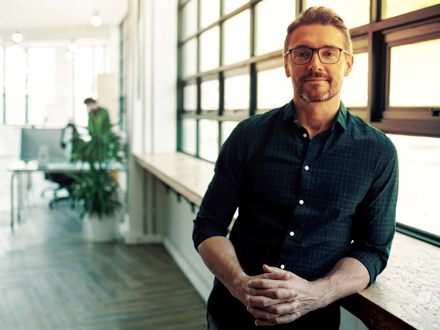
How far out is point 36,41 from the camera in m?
12.3

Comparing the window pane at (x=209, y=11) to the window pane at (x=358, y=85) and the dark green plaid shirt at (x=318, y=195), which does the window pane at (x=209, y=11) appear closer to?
the window pane at (x=358, y=85)

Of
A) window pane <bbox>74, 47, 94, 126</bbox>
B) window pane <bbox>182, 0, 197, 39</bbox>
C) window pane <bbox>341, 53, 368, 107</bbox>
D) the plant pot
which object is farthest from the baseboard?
window pane <bbox>74, 47, 94, 126</bbox>

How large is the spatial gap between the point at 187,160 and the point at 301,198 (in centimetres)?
305

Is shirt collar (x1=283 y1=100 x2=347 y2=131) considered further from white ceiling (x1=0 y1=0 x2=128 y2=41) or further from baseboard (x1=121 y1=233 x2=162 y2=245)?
white ceiling (x1=0 y1=0 x2=128 y2=41)

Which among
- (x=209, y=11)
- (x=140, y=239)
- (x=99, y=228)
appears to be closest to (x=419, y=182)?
(x=209, y=11)

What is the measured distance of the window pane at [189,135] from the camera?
479 centimetres

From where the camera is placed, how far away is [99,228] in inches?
202

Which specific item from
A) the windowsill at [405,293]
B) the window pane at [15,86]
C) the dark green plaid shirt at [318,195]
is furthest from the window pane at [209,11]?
the window pane at [15,86]

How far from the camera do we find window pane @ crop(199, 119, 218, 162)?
13.6 feet

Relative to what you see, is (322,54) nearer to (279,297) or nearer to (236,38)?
(279,297)

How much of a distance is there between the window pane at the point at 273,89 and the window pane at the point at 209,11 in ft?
3.61

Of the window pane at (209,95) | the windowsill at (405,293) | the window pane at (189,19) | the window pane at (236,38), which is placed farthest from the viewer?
the window pane at (189,19)

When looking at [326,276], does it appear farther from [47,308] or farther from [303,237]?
[47,308]

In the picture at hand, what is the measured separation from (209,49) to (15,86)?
37.3 ft
